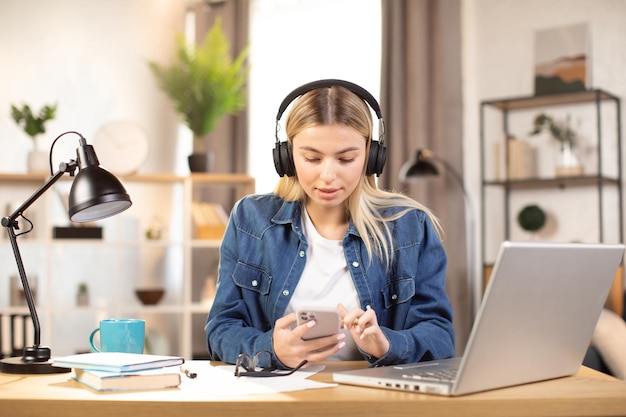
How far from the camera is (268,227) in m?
1.77

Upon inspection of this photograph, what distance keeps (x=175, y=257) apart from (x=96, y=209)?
3.67 m

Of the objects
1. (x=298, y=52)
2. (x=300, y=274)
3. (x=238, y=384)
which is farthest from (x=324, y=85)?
(x=298, y=52)

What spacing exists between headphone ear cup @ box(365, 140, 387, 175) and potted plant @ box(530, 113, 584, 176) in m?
2.56

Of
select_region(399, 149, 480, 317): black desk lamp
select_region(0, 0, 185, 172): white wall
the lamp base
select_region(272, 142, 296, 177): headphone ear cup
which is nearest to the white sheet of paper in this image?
the lamp base

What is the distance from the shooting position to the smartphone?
1.33 metres

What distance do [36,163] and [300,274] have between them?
114 inches

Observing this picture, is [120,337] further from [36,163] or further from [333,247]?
[36,163]

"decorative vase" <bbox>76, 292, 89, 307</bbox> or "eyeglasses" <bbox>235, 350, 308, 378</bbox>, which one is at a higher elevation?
"eyeglasses" <bbox>235, 350, 308, 378</bbox>

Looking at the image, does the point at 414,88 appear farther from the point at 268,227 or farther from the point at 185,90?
the point at 268,227

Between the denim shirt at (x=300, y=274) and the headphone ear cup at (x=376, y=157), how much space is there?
126 mm

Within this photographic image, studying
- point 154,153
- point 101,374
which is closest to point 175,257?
point 154,153

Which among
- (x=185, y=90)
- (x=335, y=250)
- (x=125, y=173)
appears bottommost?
(x=335, y=250)

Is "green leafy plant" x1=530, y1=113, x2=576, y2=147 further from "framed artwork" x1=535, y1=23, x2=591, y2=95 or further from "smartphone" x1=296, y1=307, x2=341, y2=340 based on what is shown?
"smartphone" x1=296, y1=307, x2=341, y2=340

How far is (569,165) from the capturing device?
4.09 meters
